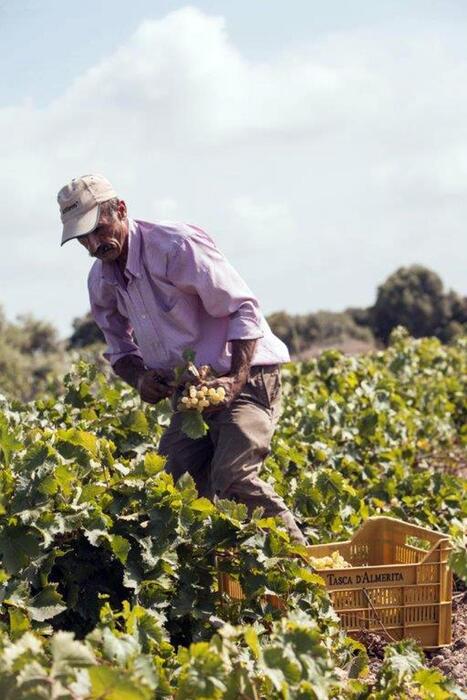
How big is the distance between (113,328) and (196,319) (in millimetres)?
614

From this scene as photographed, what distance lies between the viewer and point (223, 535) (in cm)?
475

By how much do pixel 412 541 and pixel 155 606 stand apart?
5.27 ft

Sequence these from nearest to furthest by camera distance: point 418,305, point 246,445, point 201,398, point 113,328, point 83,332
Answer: point 201,398, point 246,445, point 113,328, point 418,305, point 83,332

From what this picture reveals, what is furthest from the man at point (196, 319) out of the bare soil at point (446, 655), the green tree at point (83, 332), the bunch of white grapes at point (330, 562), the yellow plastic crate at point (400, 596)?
the green tree at point (83, 332)

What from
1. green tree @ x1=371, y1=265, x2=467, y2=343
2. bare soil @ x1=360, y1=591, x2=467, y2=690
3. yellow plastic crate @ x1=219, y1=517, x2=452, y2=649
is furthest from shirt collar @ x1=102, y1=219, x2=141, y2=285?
green tree @ x1=371, y1=265, x2=467, y2=343

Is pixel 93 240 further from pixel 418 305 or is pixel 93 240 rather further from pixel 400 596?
pixel 418 305

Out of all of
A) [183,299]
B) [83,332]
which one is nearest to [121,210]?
[183,299]

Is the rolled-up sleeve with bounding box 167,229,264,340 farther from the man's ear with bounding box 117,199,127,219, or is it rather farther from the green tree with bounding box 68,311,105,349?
the green tree with bounding box 68,311,105,349

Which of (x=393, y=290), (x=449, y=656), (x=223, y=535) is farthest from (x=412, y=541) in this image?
(x=393, y=290)

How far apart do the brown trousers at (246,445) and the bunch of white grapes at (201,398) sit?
0.27 metres

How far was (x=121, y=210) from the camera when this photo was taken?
5262 mm

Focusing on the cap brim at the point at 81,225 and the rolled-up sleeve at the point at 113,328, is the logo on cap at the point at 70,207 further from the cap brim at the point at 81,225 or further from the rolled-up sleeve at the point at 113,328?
the rolled-up sleeve at the point at 113,328

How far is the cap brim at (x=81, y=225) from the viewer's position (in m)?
5.05

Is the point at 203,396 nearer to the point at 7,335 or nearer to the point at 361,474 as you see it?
the point at 361,474
